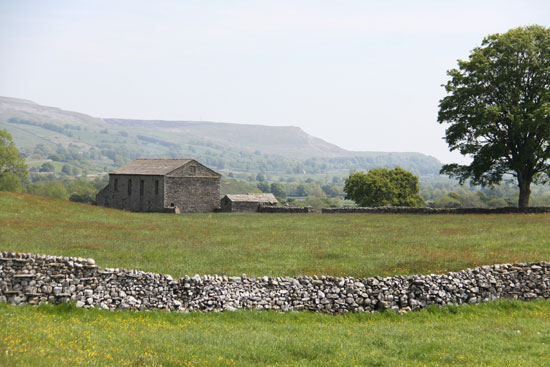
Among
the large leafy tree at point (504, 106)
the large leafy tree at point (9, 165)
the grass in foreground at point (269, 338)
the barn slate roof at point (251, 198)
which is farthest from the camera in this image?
the large leafy tree at point (9, 165)

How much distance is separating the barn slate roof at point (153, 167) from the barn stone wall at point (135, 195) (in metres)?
0.73

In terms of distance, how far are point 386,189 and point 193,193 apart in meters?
39.4

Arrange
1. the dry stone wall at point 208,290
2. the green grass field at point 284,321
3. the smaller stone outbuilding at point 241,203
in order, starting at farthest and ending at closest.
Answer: the smaller stone outbuilding at point 241,203, the dry stone wall at point 208,290, the green grass field at point 284,321

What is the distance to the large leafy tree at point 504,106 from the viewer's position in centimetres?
5244

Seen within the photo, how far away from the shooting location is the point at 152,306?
64.8ft

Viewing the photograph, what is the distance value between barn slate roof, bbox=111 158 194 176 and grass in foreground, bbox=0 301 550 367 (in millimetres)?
63261

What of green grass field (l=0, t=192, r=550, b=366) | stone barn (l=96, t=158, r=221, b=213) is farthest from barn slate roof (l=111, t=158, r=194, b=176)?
green grass field (l=0, t=192, r=550, b=366)

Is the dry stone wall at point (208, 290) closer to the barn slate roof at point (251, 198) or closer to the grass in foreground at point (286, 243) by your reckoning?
the grass in foreground at point (286, 243)

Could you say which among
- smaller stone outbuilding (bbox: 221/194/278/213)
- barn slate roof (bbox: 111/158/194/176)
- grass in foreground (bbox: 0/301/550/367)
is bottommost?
smaller stone outbuilding (bbox: 221/194/278/213)

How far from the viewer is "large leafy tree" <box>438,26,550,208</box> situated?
52.4m

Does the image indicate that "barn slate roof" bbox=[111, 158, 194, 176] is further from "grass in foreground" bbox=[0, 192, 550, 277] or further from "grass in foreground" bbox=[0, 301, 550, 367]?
"grass in foreground" bbox=[0, 301, 550, 367]

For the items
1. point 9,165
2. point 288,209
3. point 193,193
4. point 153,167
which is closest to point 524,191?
point 288,209

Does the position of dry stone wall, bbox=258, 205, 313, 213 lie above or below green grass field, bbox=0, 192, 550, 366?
below

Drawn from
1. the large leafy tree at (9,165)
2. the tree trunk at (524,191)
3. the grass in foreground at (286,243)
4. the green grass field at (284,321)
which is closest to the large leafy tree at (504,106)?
the tree trunk at (524,191)
